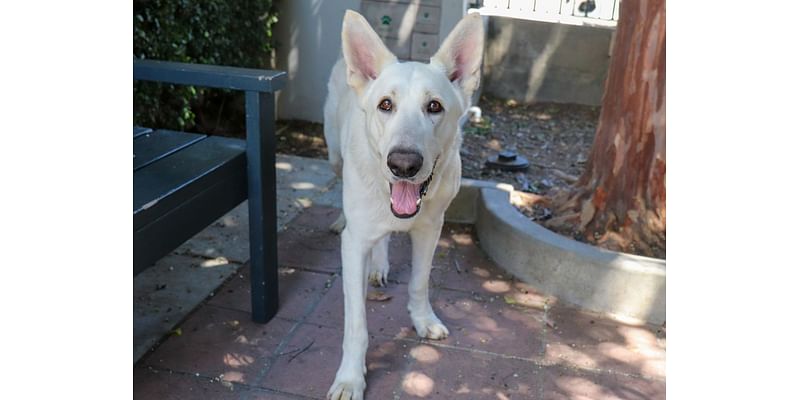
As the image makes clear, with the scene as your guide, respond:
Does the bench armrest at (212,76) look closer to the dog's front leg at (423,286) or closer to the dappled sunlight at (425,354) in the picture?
the dog's front leg at (423,286)

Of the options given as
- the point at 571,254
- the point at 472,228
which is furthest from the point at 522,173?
the point at 571,254

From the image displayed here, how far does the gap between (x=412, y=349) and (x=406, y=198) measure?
1.02 m

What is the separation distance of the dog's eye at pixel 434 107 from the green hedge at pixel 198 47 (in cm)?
269

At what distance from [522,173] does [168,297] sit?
3.14 meters

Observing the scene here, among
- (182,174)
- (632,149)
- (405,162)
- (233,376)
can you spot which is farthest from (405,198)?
(632,149)

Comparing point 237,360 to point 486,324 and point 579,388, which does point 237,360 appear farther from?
point 579,388

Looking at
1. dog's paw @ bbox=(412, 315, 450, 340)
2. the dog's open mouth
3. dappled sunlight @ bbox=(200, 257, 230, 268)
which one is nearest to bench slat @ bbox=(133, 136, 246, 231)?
the dog's open mouth

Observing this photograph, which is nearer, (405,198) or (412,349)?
(405,198)

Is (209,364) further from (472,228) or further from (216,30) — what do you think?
(216,30)

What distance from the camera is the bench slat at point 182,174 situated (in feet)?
8.18

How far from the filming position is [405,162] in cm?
228

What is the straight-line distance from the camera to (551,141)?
6621 millimetres

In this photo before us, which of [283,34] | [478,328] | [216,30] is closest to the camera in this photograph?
[478,328]
